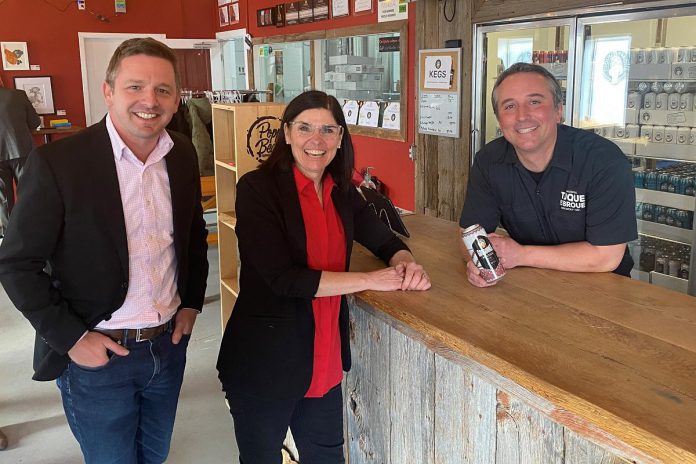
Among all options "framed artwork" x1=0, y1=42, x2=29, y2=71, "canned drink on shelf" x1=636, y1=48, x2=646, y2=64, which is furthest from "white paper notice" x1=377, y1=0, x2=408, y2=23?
"framed artwork" x1=0, y1=42, x2=29, y2=71

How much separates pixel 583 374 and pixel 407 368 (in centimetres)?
61

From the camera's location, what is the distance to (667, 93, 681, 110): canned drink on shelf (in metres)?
3.52

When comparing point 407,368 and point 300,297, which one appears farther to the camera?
point 407,368

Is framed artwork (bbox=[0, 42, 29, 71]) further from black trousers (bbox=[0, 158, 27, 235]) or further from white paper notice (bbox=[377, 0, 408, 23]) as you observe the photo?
white paper notice (bbox=[377, 0, 408, 23])

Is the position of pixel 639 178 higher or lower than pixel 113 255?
lower

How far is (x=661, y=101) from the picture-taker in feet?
11.8

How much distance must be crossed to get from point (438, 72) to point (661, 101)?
1.73 m

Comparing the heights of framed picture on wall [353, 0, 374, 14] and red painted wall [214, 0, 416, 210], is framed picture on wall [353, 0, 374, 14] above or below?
above

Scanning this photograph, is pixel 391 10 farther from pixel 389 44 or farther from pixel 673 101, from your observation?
pixel 673 101

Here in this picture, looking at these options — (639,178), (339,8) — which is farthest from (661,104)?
(339,8)

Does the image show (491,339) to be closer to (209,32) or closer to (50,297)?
(50,297)

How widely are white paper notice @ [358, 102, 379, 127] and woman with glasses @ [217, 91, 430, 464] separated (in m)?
4.02

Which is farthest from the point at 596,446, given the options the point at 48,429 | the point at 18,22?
the point at 18,22

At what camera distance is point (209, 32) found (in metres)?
9.02
